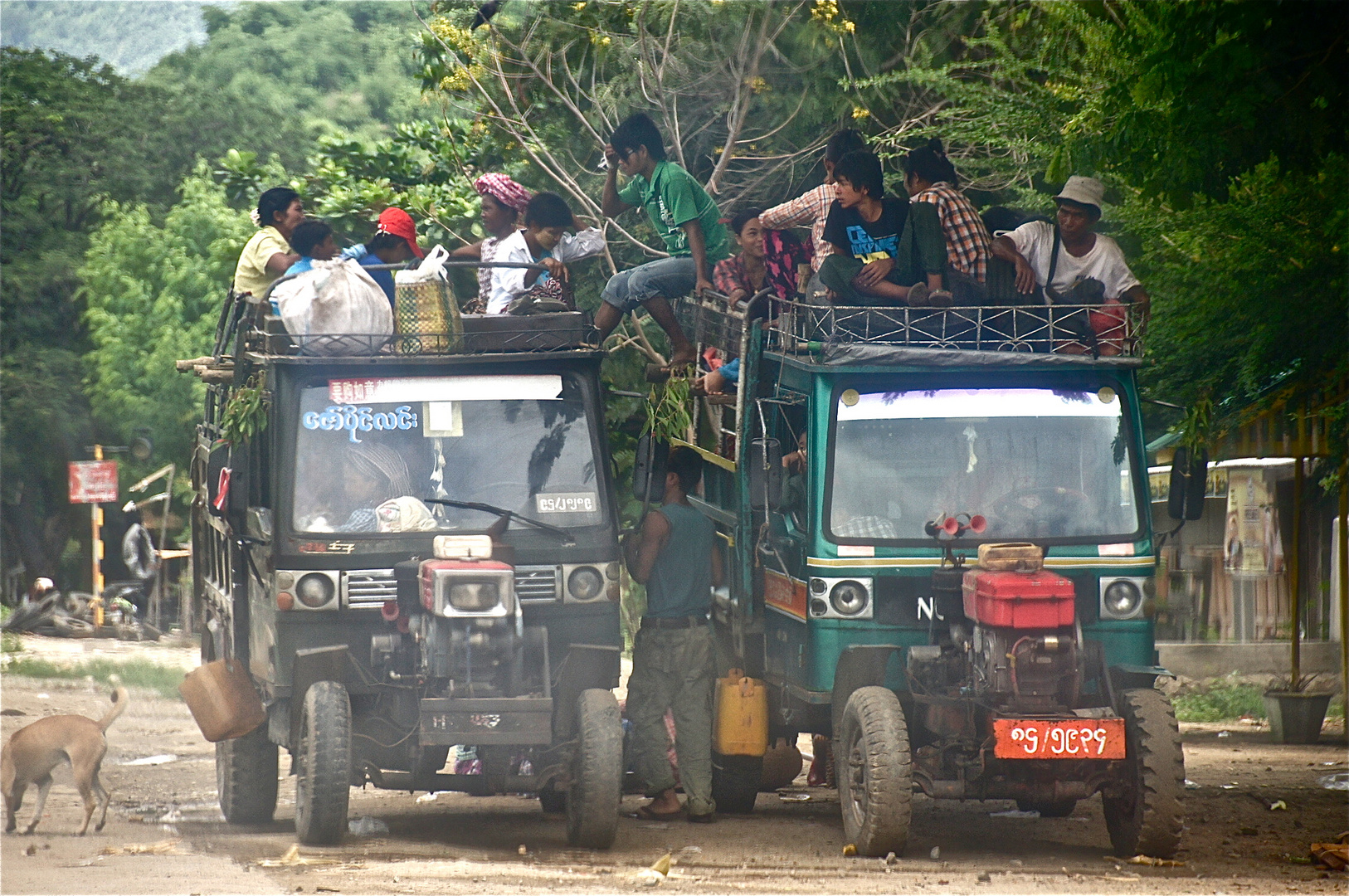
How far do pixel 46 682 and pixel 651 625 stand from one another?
1046 centimetres

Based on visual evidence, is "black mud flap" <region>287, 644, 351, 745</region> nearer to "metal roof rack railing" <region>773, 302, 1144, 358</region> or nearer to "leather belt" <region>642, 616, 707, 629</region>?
"leather belt" <region>642, 616, 707, 629</region>

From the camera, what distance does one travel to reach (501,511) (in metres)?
7.80

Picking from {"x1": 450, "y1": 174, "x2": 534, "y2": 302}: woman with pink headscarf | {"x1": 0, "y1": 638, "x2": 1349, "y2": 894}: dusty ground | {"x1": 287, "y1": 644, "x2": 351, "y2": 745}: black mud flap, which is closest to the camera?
{"x1": 0, "y1": 638, "x2": 1349, "y2": 894}: dusty ground

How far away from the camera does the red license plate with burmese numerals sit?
7043 millimetres

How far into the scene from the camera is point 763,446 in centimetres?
811

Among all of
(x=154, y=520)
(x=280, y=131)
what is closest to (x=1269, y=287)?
(x=280, y=131)

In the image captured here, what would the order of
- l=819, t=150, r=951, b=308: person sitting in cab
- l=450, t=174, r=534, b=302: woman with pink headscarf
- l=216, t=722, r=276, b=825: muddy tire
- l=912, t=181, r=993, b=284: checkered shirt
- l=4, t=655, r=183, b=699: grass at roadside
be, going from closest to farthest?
1. l=819, t=150, r=951, b=308: person sitting in cab
2. l=912, t=181, r=993, b=284: checkered shirt
3. l=216, t=722, r=276, b=825: muddy tire
4. l=450, t=174, r=534, b=302: woman with pink headscarf
5. l=4, t=655, r=183, b=699: grass at roadside

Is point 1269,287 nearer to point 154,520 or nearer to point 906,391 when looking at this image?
point 906,391

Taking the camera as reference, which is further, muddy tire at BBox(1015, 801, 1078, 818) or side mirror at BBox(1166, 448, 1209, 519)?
muddy tire at BBox(1015, 801, 1078, 818)

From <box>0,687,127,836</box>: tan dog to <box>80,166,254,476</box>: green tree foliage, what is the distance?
23768mm

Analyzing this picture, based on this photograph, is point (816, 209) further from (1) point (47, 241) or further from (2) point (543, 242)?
(1) point (47, 241)

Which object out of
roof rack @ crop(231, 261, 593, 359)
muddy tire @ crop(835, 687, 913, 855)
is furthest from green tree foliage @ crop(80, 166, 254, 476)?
muddy tire @ crop(835, 687, 913, 855)

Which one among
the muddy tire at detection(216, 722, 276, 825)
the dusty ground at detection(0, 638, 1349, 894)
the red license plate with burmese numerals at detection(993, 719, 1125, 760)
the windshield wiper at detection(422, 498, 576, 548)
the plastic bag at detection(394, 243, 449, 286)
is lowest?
the dusty ground at detection(0, 638, 1349, 894)

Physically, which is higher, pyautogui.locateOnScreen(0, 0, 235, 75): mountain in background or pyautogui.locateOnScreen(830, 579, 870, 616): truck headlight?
pyautogui.locateOnScreen(0, 0, 235, 75): mountain in background
